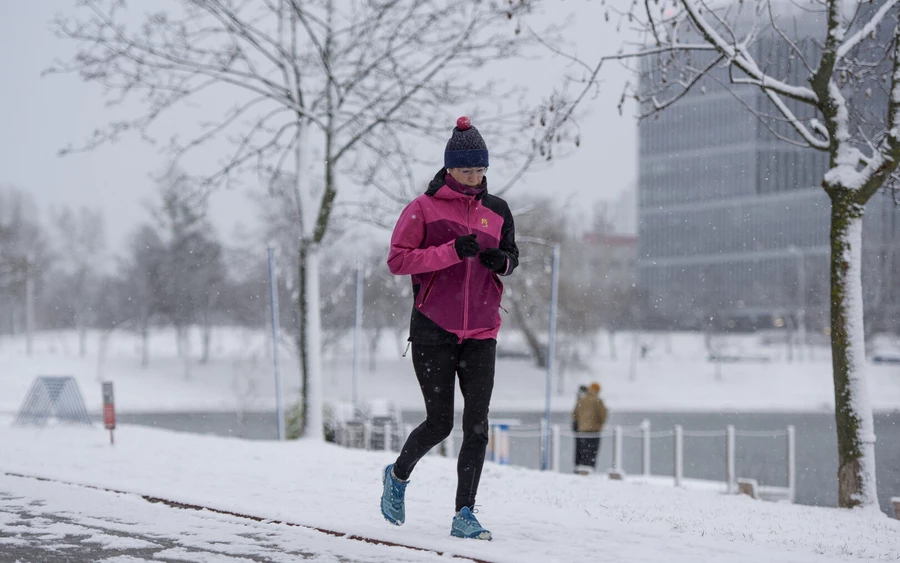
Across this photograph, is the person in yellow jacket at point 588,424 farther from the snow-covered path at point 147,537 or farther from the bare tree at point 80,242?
the bare tree at point 80,242

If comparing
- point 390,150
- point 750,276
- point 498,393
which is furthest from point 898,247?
point 390,150

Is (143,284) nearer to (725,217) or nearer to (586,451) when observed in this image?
(586,451)

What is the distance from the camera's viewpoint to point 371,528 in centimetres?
506

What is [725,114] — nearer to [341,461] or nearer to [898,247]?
[898,247]

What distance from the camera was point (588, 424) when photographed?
55.8ft

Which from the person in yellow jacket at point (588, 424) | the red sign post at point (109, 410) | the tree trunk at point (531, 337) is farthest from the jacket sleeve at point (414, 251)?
the tree trunk at point (531, 337)

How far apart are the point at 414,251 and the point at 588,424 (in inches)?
497

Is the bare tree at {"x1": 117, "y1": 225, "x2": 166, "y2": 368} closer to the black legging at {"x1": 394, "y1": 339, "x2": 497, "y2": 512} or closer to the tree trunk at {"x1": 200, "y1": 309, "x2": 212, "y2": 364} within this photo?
the tree trunk at {"x1": 200, "y1": 309, "x2": 212, "y2": 364}

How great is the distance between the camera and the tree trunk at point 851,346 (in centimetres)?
902

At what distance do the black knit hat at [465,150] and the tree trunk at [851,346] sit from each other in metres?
5.09

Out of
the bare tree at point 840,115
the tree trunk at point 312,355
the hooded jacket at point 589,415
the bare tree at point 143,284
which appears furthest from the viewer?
the bare tree at point 143,284

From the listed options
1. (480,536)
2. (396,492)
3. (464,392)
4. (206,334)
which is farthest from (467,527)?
(206,334)

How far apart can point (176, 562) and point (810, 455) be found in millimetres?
24604

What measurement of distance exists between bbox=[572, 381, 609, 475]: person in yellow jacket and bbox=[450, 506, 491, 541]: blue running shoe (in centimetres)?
1157
